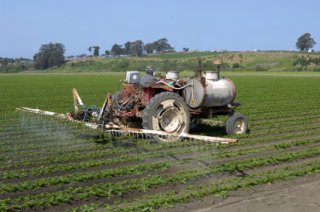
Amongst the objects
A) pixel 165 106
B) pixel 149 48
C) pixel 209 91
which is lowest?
pixel 165 106

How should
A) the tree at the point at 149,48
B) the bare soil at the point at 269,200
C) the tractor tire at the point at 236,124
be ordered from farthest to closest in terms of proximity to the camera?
the tree at the point at 149,48 → the tractor tire at the point at 236,124 → the bare soil at the point at 269,200

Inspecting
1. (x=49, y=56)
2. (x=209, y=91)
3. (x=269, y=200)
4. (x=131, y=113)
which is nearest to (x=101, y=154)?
(x=131, y=113)

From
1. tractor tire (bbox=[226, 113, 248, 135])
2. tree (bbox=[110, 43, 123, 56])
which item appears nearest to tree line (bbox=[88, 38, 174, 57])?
tree (bbox=[110, 43, 123, 56])

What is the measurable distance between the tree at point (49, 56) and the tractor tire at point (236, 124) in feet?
367

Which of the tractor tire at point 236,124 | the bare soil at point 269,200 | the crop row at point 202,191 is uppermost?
the tractor tire at point 236,124

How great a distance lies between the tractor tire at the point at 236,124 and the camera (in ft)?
32.4

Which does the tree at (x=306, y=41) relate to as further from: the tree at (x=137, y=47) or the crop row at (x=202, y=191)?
the crop row at (x=202, y=191)

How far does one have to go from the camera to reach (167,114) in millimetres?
9031

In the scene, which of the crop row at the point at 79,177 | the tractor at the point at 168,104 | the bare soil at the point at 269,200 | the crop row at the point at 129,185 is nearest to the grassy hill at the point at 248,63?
the tractor at the point at 168,104

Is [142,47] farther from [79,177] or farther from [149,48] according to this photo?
[79,177]

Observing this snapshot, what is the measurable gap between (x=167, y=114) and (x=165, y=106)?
0.23 meters

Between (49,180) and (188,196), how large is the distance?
2089 mm

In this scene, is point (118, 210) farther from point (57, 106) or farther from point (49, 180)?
point (57, 106)

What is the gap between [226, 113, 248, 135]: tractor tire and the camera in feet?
32.4
